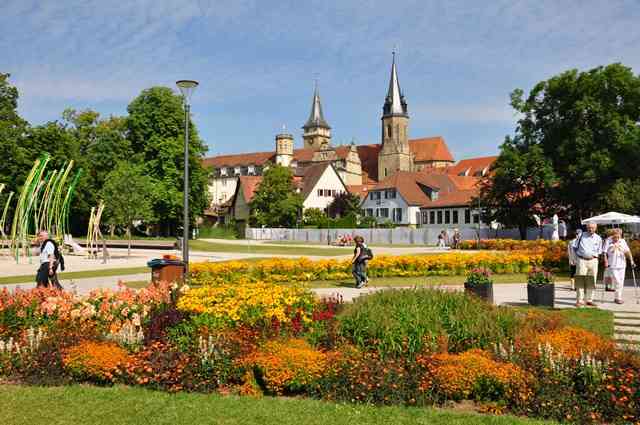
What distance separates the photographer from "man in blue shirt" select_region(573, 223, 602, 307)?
44.1ft

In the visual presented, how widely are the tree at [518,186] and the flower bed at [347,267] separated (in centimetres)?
2327

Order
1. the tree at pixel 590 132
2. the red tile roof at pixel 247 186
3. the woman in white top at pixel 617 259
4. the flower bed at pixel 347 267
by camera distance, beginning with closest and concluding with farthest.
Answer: the woman in white top at pixel 617 259 → the flower bed at pixel 347 267 → the tree at pixel 590 132 → the red tile roof at pixel 247 186

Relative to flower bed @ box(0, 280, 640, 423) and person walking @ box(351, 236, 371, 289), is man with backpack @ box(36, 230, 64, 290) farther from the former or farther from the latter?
person walking @ box(351, 236, 371, 289)

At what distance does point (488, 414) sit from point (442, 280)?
14.7 meters

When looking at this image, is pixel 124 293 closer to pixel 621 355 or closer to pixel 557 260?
pixel 621 355

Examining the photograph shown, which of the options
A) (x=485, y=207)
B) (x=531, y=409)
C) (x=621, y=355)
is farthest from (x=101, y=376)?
(x=485, y=207)

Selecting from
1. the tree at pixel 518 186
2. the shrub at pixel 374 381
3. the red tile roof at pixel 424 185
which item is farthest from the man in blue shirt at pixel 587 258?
the red tile roof at pixel 424 185

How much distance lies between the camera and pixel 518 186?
159ft

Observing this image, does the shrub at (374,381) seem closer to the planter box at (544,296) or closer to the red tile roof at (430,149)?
the planter box at (544,296)

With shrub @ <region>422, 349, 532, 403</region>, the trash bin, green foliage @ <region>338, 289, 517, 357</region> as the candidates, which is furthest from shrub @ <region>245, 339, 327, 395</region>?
the trash bin

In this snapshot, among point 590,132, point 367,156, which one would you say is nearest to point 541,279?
point 590,132

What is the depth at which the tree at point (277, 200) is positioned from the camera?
266 feet

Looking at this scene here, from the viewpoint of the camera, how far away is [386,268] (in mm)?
21938

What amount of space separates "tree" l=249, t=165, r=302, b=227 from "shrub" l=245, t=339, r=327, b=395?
7385 cm
